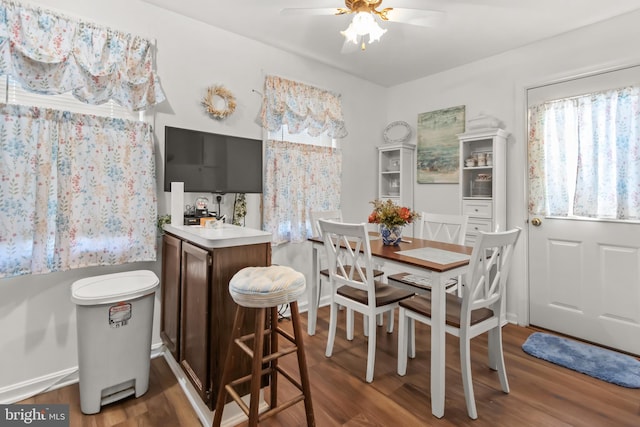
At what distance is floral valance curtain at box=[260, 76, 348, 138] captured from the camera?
304 centimetres

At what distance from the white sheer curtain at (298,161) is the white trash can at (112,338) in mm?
1385

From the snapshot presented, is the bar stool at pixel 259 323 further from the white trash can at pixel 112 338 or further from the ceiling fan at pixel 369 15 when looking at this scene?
the ceiling fan at pixel 369 15

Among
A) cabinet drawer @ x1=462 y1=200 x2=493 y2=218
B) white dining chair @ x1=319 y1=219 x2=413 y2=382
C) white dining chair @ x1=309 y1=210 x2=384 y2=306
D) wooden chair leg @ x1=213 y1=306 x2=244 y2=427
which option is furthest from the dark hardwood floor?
cabinet drawer @ x1=462 y1=200 x2=493 y2=218

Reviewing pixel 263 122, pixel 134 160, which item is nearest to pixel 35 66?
pixel 134 160

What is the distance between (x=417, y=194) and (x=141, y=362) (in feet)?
10.7

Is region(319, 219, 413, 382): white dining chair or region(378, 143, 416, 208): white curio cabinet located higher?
region(378, 143, 416, 208): white curio cabinet

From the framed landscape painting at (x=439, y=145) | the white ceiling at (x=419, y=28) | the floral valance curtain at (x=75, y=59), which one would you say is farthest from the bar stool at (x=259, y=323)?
the framed landscape painting at (x=439, y=145)

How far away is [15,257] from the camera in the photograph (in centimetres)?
186

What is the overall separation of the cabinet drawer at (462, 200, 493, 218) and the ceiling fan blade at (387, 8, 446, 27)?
1817 millimetres

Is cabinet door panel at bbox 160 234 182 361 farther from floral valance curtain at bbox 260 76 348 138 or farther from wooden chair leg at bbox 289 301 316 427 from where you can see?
floral valance curtain at bbox 260 76 348 138

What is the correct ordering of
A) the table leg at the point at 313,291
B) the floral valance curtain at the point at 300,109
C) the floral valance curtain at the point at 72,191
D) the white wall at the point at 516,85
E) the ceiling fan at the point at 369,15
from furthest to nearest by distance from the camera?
the floral valance curtain at the point at 300,109
the table leg at the point at 313,291
the white wall at the point at 516,85
the ceiling fan at the point at 369,15
the floral valance curtain at the point at 72,191

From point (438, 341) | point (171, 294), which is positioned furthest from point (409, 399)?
point (171, 294)

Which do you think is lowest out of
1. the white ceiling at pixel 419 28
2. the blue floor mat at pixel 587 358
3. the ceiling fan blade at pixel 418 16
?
the blue floor mat at pixel 587 358

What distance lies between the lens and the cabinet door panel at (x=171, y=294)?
2023 mm
